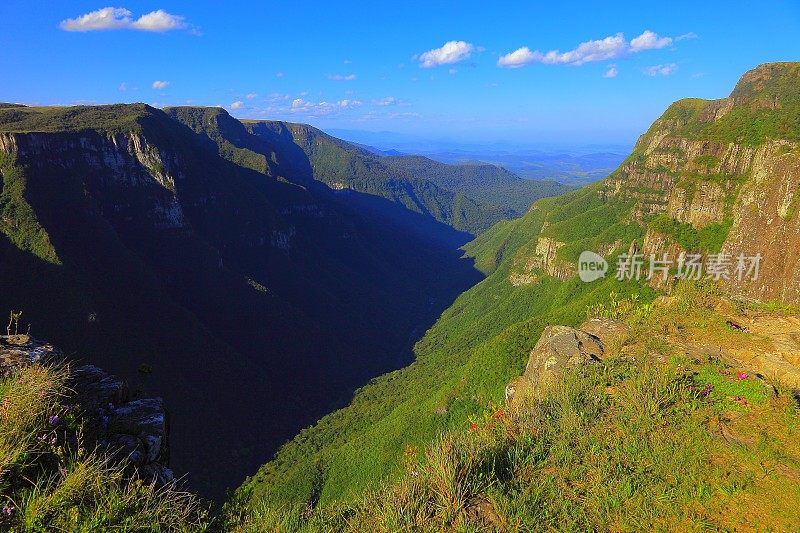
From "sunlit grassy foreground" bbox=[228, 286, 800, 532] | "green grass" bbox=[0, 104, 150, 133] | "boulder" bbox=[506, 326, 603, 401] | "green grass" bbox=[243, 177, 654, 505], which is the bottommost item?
"green grass" bbox=[243, 177, 654, 505]

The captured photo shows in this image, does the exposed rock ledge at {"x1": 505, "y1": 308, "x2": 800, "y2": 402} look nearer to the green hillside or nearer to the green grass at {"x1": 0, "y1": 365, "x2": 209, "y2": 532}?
the green hillside

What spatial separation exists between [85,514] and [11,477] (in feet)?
3.45

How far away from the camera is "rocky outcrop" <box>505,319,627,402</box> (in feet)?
40.9

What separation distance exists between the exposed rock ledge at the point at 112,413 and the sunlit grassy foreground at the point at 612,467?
1.91m

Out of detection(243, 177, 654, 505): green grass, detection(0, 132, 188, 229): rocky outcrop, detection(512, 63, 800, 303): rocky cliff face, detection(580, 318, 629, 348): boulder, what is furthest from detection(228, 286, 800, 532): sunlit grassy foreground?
detection(0, 132, 188, 229): rocky outcrop

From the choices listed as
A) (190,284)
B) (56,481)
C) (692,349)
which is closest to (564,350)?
→ (692,349)

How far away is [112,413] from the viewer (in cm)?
820

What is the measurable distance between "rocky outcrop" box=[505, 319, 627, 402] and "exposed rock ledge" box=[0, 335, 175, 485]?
Result: 28.4 ft

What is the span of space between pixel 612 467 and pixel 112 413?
9.42m

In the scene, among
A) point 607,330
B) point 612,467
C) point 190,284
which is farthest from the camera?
point 190,284

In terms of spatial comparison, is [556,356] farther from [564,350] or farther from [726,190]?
[726,190]

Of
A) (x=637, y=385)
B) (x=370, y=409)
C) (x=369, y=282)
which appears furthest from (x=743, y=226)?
(x=369, y=282)

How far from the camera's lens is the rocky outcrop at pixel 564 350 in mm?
12477

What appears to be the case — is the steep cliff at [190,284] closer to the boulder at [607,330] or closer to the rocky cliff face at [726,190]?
the boulder at [607,330]
